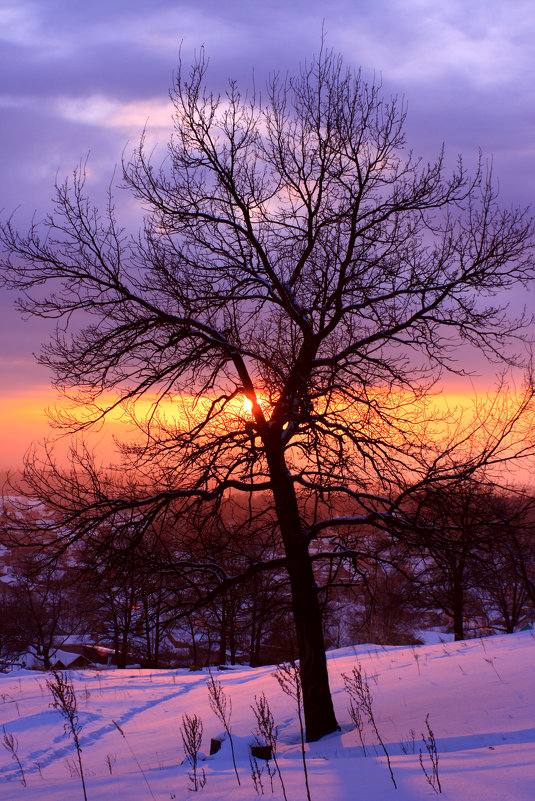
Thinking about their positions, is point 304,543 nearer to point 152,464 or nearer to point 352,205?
point 152,464

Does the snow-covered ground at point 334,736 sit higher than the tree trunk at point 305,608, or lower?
lower

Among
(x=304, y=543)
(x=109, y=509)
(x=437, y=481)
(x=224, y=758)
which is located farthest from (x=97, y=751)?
(x=437, y=481)

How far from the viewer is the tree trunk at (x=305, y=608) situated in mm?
7043

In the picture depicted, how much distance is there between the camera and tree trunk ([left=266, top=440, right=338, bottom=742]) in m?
7.04

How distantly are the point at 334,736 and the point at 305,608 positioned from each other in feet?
4.99

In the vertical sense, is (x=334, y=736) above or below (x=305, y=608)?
below

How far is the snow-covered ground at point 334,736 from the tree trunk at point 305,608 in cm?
30

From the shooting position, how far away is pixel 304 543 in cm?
731

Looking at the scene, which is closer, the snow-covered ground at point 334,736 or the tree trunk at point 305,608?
the snow-covered ground at point 334,736

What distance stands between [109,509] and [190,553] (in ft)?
4.31

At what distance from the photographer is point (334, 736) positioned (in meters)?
6.88

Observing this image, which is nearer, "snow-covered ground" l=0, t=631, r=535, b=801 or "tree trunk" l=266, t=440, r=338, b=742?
"snow-covered ground" l=0, t=631, r=535, b=801

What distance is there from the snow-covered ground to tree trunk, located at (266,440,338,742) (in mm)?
300

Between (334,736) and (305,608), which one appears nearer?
(334,736)
